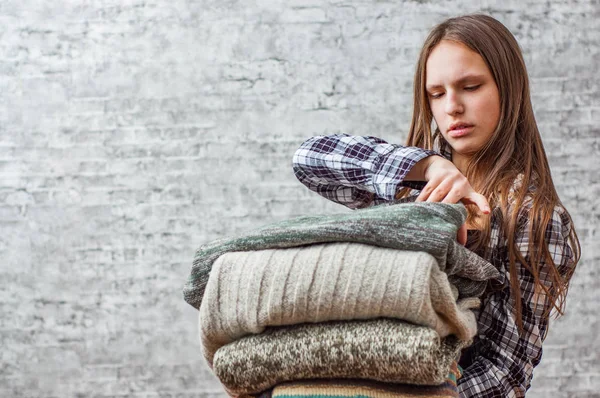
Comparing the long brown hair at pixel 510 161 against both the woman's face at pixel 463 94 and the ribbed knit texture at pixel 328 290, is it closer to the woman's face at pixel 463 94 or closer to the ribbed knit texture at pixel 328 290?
the woman's face at pixel 463 94

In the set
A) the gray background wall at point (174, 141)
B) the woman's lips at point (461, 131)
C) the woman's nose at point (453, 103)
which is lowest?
the gray background wall at point (174, 141)

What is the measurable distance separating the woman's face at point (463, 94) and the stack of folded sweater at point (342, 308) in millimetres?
280

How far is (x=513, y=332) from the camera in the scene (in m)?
0.83

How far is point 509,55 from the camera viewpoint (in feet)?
3.10

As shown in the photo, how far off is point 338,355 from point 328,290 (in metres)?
0.06

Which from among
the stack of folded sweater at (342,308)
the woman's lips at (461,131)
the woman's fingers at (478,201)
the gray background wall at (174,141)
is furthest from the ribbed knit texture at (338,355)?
the gray background wall at (174,141)

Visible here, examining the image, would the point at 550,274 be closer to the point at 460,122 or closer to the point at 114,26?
the point at 460,122

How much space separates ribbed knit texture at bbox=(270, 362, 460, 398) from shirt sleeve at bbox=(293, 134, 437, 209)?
26 centimetres

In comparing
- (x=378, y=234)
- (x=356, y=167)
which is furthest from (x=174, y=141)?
(x=378, y=234)

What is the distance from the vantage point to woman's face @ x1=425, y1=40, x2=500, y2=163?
928 mm

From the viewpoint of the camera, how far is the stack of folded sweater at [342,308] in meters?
0.61

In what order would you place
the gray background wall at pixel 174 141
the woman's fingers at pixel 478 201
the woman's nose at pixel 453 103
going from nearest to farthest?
the woman's fingers at pixel 478 201
the woman's nose at pixel 453 103
the gray background wall at pixel 174 141

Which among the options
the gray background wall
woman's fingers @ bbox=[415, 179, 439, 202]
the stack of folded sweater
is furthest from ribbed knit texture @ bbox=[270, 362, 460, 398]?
the gray background wall

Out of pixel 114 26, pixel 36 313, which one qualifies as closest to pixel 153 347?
pixel 36 313
